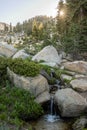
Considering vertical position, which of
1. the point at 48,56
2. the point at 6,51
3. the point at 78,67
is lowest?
the point at 78,67

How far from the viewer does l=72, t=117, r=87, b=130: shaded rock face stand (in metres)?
14.4

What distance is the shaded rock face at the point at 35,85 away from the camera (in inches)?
702

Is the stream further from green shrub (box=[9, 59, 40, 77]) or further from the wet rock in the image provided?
green shrub (box=[9, 59, 40, 77])

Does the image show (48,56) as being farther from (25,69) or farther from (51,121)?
(51,121)

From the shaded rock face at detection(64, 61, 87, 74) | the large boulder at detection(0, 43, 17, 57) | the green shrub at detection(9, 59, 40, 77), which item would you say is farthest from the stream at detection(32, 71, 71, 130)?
the large boulder at detection(0, 43, 17, 57)

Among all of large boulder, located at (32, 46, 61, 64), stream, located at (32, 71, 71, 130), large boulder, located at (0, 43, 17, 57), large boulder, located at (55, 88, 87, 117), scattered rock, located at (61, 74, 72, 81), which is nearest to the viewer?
stream, located at (32, 71, 71, 130)

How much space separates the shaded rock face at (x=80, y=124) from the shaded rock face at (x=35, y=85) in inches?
126

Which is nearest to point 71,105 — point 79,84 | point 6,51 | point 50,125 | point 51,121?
point 51,121

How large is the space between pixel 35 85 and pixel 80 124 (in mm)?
4409

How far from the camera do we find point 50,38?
1329 inches

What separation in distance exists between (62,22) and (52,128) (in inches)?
982

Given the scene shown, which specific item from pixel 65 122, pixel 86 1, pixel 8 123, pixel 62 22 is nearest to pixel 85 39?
pixel 86 1

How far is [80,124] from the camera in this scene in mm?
14586

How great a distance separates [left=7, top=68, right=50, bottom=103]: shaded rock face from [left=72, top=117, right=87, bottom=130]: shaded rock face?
321cm
